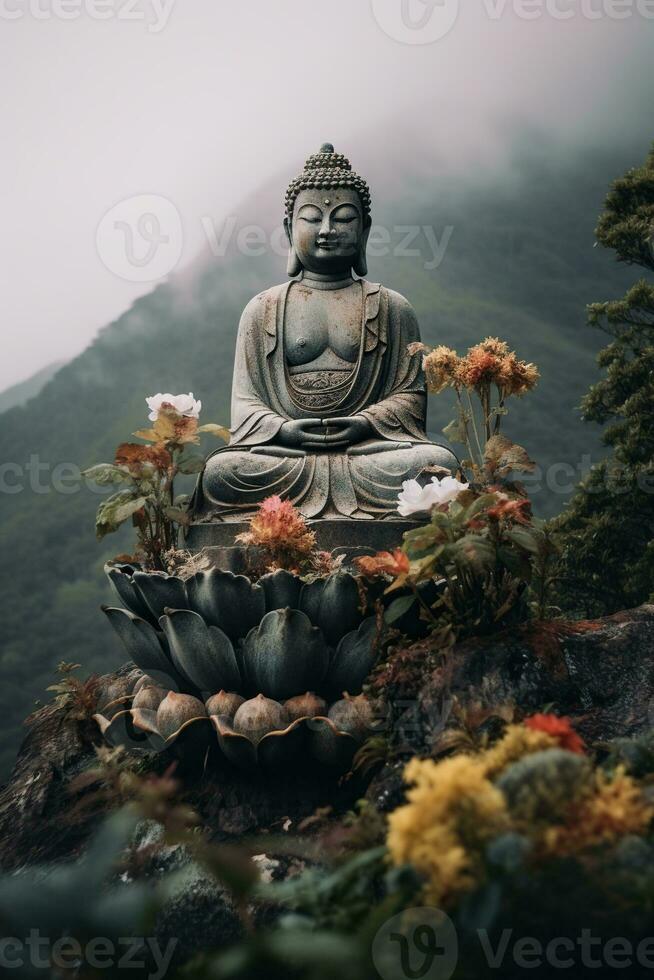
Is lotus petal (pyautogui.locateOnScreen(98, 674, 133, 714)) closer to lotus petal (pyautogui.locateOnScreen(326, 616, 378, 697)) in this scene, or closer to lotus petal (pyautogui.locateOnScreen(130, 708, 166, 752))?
lotus petal (pyautogui.locateOnScreen(130, 708, 166, 752))

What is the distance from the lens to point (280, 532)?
4938mm

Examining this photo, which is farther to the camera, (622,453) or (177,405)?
(622,453)

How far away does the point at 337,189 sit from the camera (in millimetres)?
6969

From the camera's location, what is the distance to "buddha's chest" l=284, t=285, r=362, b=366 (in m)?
6.75

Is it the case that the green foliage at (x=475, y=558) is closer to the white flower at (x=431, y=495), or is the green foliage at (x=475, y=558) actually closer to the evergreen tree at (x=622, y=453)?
the white flower at (x=431, y=495)

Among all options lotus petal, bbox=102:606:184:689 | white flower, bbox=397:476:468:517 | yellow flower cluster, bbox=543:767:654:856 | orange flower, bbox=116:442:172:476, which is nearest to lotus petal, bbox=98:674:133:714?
lotus petal, bbox=102:606:184:689

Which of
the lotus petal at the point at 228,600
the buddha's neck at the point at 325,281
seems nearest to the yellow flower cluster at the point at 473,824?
the lotus petal at the point at 228,600

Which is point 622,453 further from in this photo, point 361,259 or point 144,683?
point 144,683

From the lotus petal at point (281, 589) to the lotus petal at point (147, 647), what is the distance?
0.63 m

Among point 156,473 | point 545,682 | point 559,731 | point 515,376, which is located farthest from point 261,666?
point 559,731

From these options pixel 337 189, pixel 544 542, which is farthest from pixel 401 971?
pixel 337 189

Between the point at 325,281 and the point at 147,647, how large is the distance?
3.28 metres

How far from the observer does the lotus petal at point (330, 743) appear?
4398 millimetres

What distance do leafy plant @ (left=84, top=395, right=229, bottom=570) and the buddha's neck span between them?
5.86 feet
